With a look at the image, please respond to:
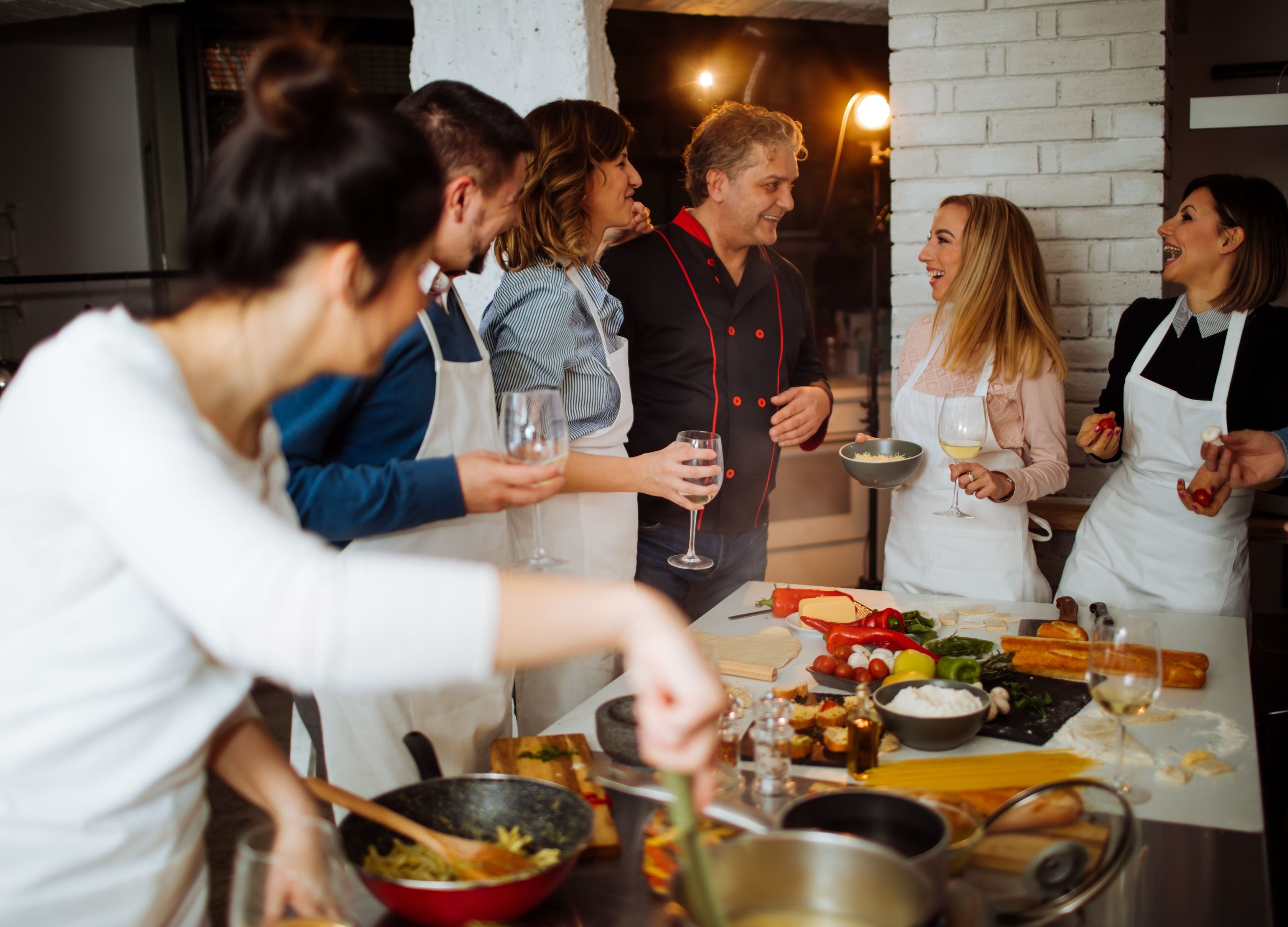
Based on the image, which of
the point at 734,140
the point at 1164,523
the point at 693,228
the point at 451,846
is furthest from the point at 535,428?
the point at 1164,523

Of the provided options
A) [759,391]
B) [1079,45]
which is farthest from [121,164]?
[1079,45]

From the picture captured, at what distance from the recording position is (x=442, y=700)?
5.67 feet

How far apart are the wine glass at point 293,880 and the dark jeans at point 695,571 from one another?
1879 mm

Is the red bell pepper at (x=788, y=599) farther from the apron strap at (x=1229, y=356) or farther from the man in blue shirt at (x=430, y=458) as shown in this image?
the apron strap at (x=1229, y=356)

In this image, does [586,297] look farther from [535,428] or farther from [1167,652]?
[1167,652]

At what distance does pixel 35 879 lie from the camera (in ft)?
2.95

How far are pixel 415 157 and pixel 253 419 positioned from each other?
0.98 feet

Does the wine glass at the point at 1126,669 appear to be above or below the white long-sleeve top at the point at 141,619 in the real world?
below

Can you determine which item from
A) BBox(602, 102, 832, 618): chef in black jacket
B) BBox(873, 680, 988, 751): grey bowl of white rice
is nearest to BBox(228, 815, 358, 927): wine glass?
BBox(873, 680, 988, 751): grey bowl of white rice

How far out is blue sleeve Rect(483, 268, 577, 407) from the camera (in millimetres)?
2248

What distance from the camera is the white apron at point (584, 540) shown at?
2.36 metres

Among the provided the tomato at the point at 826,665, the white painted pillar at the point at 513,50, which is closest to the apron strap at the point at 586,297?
the tomato at the point at 826,665

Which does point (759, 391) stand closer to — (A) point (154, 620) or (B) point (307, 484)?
(B) point (307, 484)

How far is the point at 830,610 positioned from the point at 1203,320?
1442 millimetres
